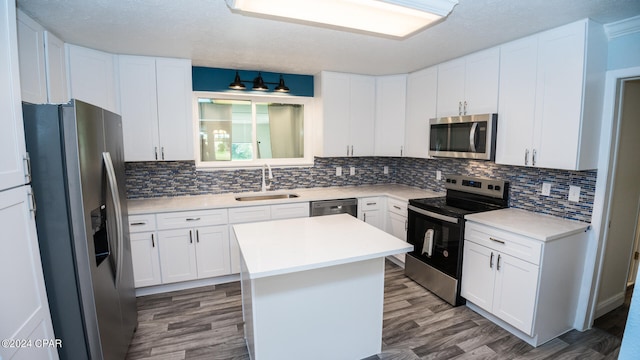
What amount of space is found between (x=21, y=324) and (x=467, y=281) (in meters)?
3.07

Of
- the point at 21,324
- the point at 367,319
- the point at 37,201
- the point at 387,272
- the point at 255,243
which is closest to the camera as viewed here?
the point at 21,324

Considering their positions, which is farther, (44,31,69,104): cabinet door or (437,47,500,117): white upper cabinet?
(437,47,500,117): white upper cabinet

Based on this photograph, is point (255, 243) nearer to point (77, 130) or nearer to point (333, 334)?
point (333, 334)

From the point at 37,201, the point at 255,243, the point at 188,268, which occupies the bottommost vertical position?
the point at 188,268

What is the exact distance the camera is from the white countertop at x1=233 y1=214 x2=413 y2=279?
1.66m

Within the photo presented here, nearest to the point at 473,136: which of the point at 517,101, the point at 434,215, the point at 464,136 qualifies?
the point at 464,136

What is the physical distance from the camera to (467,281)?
9.13ft

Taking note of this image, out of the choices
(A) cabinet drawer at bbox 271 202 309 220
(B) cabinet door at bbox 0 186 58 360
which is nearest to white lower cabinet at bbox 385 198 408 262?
(A) cabinet drawer at bbox 271 202 309 220

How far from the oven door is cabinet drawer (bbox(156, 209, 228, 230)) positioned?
2082mm

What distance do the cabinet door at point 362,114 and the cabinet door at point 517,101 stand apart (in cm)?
164

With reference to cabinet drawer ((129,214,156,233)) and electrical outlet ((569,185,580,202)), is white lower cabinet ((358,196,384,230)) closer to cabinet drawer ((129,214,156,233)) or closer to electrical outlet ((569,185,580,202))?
electrical outlet ((569,185,580,202))

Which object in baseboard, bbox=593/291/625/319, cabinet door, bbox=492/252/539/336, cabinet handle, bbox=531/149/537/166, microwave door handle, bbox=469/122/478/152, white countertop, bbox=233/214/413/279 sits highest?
microwave door handle, bbox=469/122/478/152

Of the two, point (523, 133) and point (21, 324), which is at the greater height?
point (523, 133)

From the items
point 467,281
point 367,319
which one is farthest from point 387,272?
point 367,319
